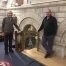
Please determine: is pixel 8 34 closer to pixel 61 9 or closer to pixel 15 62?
pixel 15 62

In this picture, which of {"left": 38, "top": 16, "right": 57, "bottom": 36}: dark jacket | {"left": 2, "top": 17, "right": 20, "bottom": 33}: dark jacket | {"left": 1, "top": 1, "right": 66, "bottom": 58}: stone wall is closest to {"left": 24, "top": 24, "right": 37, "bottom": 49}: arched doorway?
{"left": 1, "top": 1, "right": 66, "bottom": 58}: stone wall

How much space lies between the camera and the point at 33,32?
21.0 feet

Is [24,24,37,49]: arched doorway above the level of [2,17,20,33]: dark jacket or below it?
below

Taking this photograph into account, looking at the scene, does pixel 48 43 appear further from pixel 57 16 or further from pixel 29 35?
pixel 29 35

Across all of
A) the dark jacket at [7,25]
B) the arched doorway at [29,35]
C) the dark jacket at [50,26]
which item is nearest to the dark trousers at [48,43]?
the dark jacket at [50,26]

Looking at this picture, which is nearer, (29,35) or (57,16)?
(57,16)

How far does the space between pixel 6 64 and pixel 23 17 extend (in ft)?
9.04

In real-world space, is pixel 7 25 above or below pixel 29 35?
above

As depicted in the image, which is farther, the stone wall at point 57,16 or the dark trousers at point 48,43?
the dark trousers at point 48,43

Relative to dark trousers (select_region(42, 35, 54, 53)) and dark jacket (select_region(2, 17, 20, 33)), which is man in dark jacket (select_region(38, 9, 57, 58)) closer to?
dark trousers (select_region(42, 35, 54, 53))

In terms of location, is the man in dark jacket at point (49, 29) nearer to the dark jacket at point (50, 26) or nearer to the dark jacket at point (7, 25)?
the dark jacket at point (50, 26)

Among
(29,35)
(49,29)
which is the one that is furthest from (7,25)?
(29,35)

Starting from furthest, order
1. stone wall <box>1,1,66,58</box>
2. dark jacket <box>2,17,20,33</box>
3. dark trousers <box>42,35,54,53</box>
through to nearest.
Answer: dark jacket <box>2,17,20,33</box> < dark trousers <box>42,35,54,53</box> < stone wall <box>1,1,66,58</box>

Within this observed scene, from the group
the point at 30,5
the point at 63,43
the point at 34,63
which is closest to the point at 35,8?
the point at 30,5
